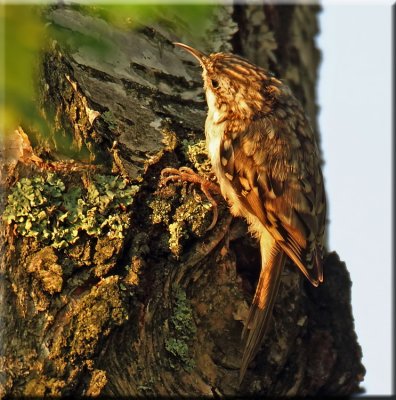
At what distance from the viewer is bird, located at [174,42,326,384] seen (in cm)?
221

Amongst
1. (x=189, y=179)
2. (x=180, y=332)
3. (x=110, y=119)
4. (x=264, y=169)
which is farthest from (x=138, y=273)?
(x=264, y=169)

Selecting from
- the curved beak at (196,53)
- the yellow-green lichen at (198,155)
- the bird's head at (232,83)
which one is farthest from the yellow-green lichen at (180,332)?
the curved beak at (196,53)

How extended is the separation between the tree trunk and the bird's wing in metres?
0.12

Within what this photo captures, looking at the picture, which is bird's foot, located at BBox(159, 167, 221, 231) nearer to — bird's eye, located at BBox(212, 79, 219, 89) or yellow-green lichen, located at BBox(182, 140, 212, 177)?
yellow-green lichen, located at BBox(182, 140, 212, 177)

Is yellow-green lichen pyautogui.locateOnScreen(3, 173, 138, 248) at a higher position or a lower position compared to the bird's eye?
lower

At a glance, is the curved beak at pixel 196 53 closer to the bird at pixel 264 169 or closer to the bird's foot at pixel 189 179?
the bird at pixel 264 169

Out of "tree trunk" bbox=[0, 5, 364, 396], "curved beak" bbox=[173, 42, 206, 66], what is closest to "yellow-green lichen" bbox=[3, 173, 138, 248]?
"tree trunk" bbox=[0, 5, 364, 396]

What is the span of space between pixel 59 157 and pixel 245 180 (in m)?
0.71

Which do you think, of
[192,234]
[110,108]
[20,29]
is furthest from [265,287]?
[20,29]

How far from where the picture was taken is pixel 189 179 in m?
2.11

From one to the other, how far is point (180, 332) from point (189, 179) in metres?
0.43

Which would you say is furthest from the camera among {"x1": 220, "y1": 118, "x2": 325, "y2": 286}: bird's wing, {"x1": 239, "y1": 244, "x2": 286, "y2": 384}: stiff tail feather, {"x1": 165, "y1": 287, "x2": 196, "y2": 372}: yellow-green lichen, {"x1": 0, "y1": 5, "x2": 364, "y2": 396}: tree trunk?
{"x1": 220, "y1": 118, "x2": 325, "y2": 286}: bird's wing

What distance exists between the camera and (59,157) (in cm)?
193

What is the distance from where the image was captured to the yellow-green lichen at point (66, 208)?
1885mm
